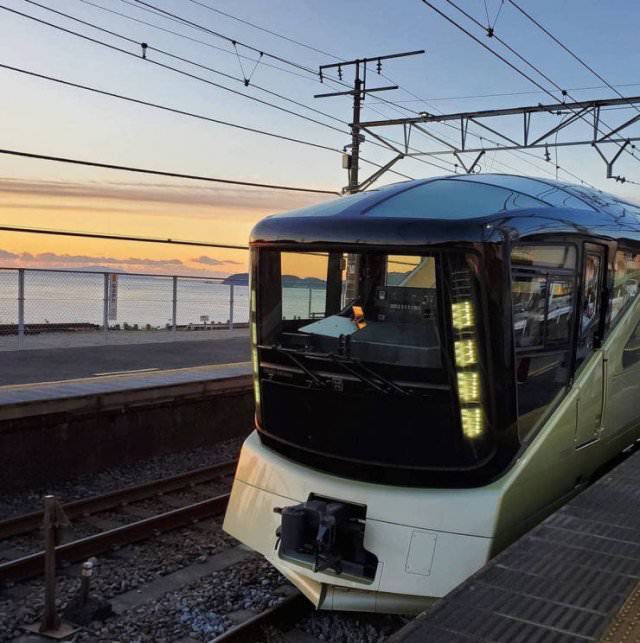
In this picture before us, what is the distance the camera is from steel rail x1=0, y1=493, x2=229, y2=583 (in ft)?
20.1

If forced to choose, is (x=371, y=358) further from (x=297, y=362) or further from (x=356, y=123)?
(x=356, y=123)

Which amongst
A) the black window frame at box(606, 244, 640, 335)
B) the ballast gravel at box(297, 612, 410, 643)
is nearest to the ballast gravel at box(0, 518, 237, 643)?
the ballast gravel at box(297, 612, 410, 643)

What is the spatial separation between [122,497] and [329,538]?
4.02m

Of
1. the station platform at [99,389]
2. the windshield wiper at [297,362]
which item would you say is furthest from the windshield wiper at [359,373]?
the station platform at [99,389]

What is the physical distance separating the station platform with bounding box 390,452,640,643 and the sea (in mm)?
7935

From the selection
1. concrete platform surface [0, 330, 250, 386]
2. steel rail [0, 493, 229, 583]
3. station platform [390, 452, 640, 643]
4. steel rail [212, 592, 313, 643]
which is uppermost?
station platform [390, 452, 640, 643]

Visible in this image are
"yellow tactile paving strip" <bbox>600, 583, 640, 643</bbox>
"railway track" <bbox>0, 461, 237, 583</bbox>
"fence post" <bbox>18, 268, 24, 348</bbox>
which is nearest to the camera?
"yellow tactile paving strip" <bbox>600, 583, 640, 643</bbox>

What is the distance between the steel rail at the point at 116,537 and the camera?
614cm

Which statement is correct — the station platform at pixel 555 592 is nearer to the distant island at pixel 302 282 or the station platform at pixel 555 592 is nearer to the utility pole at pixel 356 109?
the distant island at pixel 302 282

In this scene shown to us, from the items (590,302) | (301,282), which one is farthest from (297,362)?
(590,302)

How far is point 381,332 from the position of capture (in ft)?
16.6

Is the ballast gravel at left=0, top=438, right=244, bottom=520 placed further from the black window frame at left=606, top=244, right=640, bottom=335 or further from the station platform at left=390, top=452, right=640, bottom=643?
the black window frame at left=606, top=244, right=640, bottom=335

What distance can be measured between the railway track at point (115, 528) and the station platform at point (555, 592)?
13.0 ft

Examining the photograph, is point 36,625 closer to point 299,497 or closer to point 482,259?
point 299,497
